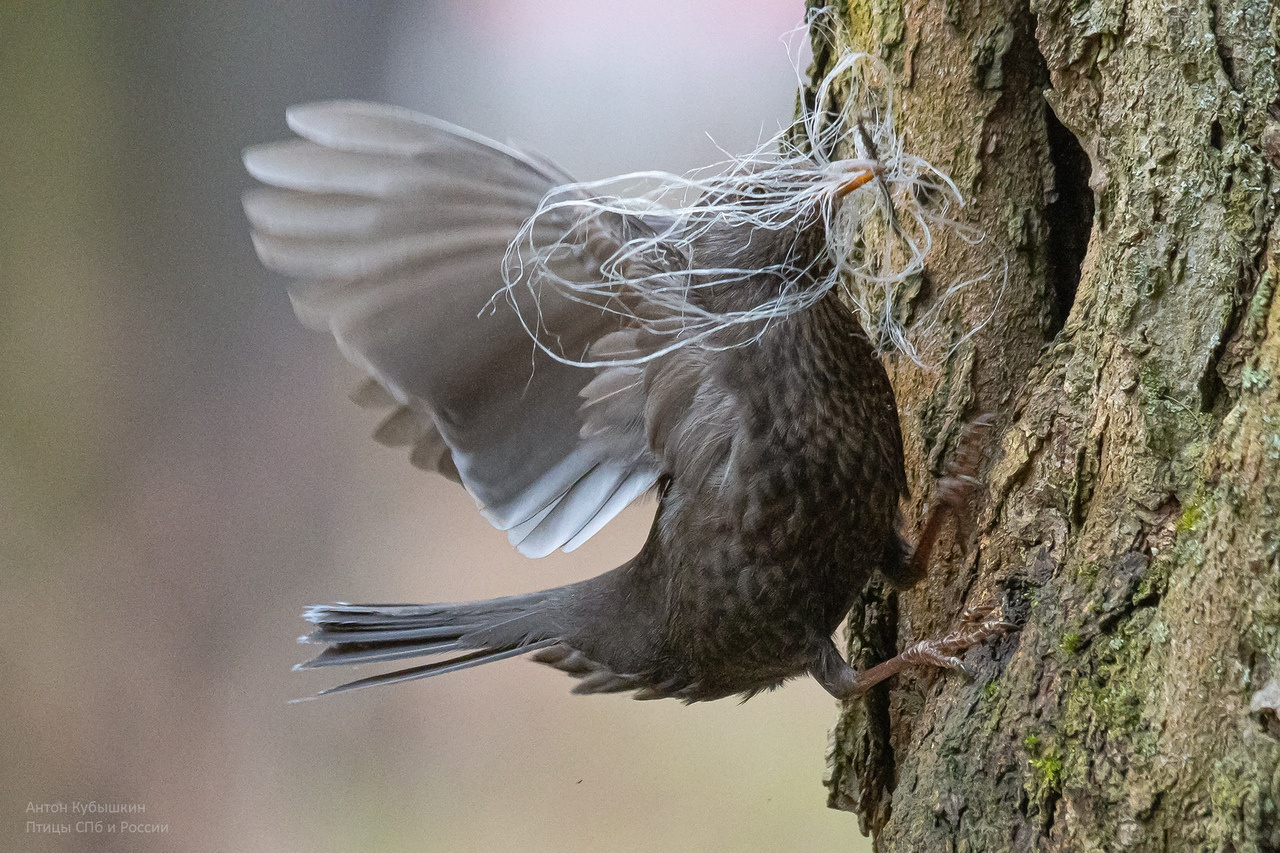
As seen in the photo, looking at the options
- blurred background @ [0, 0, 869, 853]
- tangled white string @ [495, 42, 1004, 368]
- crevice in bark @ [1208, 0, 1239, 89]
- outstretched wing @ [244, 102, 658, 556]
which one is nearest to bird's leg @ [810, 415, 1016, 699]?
tangled white string @ [495, 42, 1004, 368]

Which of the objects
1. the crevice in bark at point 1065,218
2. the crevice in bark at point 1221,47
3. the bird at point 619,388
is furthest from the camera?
the crevice in bark at point 1065,218

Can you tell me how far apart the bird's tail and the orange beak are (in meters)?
1.11

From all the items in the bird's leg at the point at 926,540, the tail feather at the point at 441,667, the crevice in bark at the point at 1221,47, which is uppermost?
the crevice in bark at the point at 1221,47

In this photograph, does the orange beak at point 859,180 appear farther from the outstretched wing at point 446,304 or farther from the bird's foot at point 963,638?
the bird's foot at point 963,638

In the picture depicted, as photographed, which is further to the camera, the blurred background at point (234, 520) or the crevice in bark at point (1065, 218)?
the blurred background at point (234, 520)

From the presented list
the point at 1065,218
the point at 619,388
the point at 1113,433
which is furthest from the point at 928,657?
the point at 1065,218

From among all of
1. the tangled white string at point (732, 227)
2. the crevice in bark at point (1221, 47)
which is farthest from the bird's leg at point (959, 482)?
the crevice in bark at point (1221, 47)

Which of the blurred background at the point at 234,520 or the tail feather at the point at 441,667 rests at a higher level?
the blurred background at the point at 234,520

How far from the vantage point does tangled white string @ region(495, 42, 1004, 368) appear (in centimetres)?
167

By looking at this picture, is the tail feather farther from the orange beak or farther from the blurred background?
the orange beak

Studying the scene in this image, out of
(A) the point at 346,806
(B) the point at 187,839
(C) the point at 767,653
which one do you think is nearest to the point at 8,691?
(B) the point at 187,839

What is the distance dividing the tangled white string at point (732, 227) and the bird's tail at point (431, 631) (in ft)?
2.04

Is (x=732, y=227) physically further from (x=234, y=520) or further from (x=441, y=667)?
(x=234, y=520)

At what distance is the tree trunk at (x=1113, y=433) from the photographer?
48.4 inches
